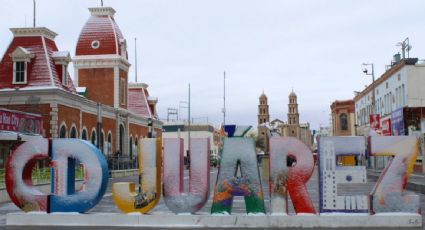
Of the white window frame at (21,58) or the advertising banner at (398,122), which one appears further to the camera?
the advertising banner at (398,122)

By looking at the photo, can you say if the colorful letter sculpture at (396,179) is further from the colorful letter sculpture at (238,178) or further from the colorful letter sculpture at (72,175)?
the colorful letter sculpture at (72,175)

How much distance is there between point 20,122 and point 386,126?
99.6 feet

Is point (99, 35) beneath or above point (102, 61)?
above

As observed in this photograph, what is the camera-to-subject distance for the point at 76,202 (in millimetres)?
13367

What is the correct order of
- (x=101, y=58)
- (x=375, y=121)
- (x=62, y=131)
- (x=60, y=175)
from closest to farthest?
(x=60, y=175) < (x=62, y=131) < (x=375, y=121) < (x=101, y=58)

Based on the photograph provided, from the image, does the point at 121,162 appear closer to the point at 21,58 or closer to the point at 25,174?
the point at 21,58

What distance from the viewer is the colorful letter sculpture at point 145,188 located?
43.3ft

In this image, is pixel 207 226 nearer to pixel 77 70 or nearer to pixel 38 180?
pixel 38 180

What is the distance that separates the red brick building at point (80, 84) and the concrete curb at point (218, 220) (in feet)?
73.0

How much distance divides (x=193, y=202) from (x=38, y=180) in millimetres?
12857

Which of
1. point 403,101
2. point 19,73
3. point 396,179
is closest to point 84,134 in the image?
point 19,73

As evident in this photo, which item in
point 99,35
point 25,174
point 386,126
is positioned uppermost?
point 99,35

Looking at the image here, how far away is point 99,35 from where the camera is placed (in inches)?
1843

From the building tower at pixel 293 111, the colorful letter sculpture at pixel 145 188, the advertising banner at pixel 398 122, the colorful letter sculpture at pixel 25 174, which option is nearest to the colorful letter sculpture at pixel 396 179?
the colorful letter sculpture at pixel 145 188
